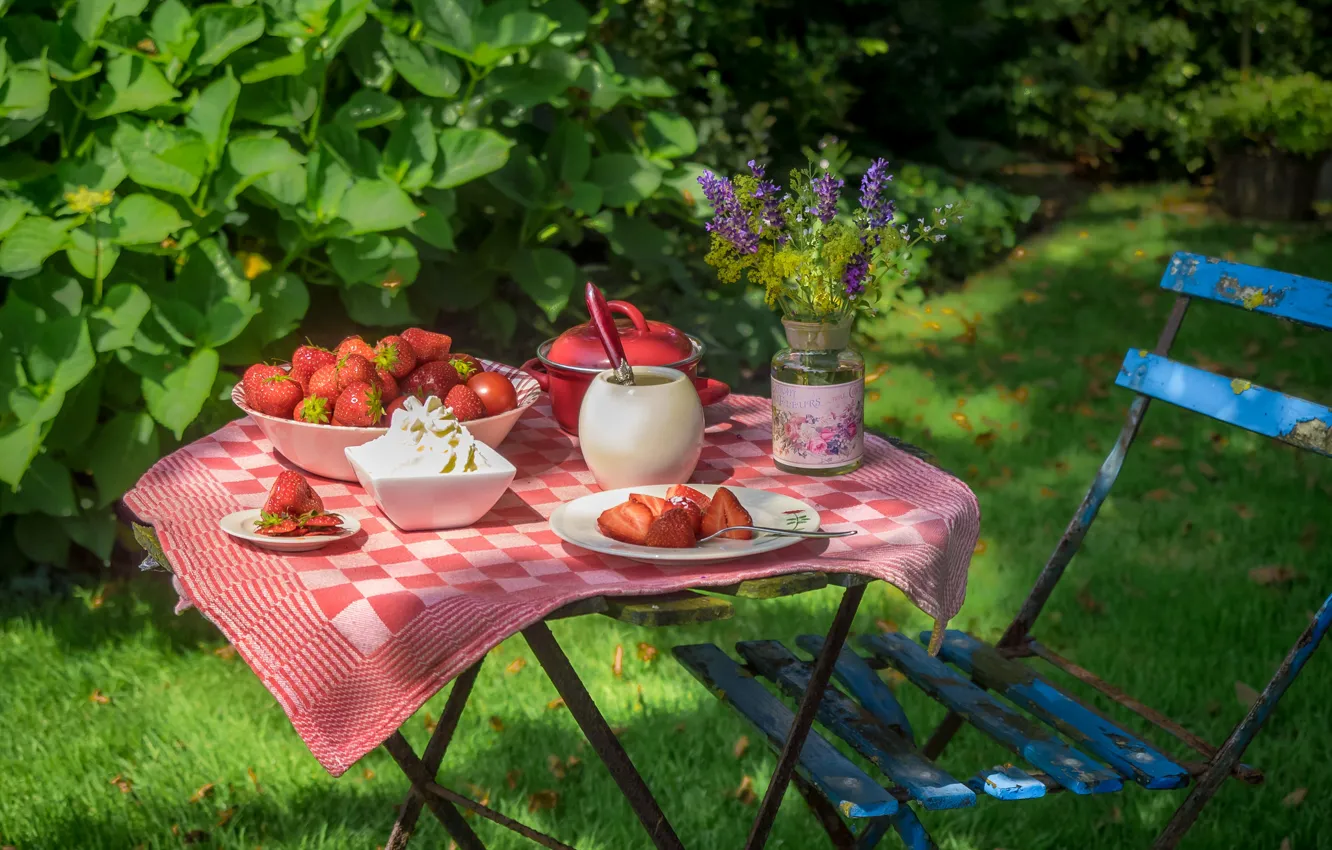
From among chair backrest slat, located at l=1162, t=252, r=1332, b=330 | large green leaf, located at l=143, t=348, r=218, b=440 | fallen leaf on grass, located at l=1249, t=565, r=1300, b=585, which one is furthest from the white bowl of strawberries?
fallen leaf on grass, located at l=1249, t=565, r=1300, b=585

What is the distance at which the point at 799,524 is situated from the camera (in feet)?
A: 5.88

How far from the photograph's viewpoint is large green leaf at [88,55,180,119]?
3221 mm

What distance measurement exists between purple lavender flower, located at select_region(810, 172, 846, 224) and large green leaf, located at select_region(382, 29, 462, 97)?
5.43 ft

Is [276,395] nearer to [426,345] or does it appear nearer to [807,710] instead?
[426,345]

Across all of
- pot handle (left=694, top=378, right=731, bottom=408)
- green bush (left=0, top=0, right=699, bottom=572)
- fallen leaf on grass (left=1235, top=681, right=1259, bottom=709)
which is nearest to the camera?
pot handle (left=694, top=378, right=731, bottom=408)

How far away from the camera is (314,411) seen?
2.01 m

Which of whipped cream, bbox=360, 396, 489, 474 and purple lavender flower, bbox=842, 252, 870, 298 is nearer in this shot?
whipped cream, bbox=360, 396, 489, 474

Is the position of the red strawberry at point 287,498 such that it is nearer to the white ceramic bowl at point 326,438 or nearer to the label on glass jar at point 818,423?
the white ceramic bowl at point 326,438

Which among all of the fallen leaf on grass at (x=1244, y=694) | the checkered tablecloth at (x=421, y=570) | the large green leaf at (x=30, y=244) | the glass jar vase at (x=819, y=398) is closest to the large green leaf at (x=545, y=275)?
the large green leaf at (x=30, y=244)

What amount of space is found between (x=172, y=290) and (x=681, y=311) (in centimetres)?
197

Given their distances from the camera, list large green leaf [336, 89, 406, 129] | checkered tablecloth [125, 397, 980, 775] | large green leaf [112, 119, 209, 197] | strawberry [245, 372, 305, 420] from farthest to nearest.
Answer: large green leaf [336, 89, 406, 129] → large green leaf [112, 119, 209, 197] → strawberry [245, 372, 305, 420] → checkered tablecloth [125, 397, 980, 775]

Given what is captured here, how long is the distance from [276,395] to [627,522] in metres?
0.63

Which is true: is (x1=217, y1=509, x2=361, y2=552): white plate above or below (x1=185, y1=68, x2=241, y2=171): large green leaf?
below

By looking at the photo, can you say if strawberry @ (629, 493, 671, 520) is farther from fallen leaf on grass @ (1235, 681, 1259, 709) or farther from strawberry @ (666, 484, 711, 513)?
fallen leaf on grass @ (1235, 681, 1259, 709)
